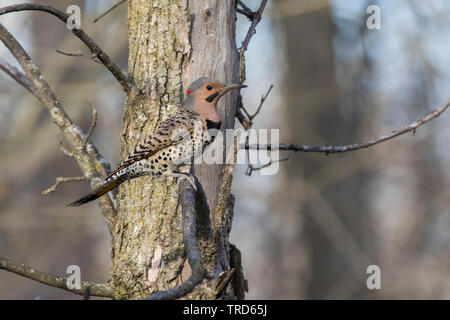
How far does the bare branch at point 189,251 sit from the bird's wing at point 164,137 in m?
0.29

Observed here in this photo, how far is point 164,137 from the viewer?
10.0ft

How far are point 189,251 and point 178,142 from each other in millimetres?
1104

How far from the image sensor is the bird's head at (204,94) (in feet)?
10.1

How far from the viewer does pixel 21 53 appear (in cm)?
357

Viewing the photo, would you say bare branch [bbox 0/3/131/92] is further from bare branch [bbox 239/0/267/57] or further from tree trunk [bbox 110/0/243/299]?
bare branch [bbox 239/0/267/57]

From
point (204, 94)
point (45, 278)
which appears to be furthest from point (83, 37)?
point (45, 278)

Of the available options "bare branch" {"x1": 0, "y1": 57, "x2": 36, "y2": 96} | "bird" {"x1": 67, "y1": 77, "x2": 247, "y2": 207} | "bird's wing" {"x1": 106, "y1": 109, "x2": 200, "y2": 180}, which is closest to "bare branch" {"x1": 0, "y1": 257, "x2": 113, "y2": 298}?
"bird" {"x1": 67, "y1": 77, "x2": 247, "y2": 207}

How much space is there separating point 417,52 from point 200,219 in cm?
589

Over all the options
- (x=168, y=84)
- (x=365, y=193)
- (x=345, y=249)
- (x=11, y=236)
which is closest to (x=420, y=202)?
(x=365, y=193)

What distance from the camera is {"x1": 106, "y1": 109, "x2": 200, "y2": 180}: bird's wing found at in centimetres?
304

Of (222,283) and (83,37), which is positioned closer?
(222,283)

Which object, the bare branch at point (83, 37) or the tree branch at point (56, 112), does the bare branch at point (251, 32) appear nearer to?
the bare branch at point (83, 37)

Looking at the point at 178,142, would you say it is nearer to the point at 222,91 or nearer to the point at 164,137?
the point at 164,137
